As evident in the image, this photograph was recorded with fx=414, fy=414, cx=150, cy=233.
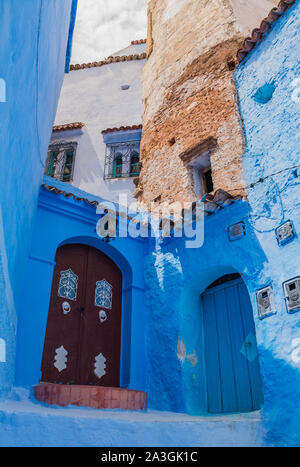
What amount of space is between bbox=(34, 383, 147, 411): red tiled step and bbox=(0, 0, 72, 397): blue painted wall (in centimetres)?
A: 43

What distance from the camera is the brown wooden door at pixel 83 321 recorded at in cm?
614

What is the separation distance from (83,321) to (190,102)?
4.63m

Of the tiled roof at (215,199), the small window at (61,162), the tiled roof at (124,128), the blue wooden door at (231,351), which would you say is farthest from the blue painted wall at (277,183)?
the small window at (61,162)

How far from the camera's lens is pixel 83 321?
6578 mm

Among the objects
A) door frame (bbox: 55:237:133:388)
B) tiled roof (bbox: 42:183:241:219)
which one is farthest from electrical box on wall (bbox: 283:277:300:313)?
door frame (bbox: 55:237:133:388)

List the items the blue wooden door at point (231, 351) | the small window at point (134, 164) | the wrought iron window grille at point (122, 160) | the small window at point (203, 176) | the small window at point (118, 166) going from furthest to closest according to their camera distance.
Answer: the small window at point (118, 166) → the wrought iron window grille at point (122, 160) → the small window at point (134, 164) → the small window at point (203, 176) → the blue wooden door at point (231, 351)

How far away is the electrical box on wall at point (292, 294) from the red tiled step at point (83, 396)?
2279 mm

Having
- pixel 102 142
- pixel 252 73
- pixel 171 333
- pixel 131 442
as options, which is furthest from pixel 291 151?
pixel 102 142

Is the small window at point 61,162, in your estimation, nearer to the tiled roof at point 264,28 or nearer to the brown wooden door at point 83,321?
the brown wooden door at point 83,321

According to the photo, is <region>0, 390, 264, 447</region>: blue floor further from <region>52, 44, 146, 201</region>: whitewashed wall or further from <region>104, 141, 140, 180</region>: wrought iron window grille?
<region>104, 141, 140, 180</region>: wrought iron window grille

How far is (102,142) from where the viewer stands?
38.8 feet

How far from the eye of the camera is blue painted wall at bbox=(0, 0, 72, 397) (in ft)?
11.3

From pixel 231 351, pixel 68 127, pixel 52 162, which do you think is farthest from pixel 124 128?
pixel 231 351

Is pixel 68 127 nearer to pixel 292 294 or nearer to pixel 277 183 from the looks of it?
pixel 277 183
